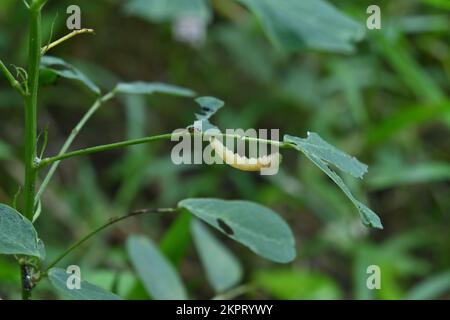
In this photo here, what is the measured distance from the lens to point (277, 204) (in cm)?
174

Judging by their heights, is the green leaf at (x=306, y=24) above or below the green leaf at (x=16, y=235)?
above

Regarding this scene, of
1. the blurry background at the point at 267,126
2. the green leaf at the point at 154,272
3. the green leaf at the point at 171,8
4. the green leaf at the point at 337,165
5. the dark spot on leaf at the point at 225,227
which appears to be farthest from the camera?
the blurry background at the point at 267,126

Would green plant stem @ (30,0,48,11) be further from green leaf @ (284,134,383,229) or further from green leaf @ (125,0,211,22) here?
green leaf @ (125,0,211,22)

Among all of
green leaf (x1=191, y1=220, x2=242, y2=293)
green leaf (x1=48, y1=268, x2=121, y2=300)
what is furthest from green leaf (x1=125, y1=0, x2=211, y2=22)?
green leaf (x1=48, y1=268, x2=121, y2=300)

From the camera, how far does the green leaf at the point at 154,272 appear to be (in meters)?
0.78

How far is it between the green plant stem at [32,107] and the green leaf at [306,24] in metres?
0.48

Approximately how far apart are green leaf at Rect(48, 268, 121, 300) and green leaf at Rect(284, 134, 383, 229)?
0.60ft

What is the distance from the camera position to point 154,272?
0.80 metres

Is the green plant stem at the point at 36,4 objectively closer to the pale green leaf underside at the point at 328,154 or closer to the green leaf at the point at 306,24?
the pale green leaf underside at the point at 328,154

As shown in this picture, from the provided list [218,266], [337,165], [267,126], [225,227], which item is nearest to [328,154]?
[337,165]

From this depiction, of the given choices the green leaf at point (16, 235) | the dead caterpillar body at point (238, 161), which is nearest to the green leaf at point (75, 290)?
the green leaf at point (16, 235)

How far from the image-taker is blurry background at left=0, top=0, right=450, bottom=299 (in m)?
1.56

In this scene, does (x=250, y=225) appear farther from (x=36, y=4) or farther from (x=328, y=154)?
(x=36, y=4)

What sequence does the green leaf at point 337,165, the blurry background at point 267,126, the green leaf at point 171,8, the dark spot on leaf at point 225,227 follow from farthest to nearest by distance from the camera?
the blurry background at point 267,126, the green leaf at point 171,8, the dark spot on leaf at point 225,227, the green leaf at point 337,165
